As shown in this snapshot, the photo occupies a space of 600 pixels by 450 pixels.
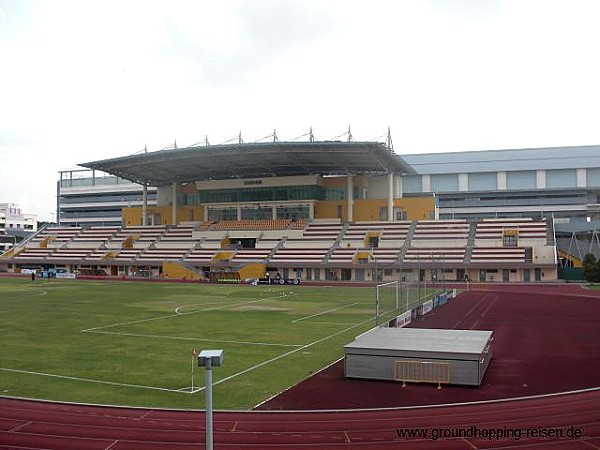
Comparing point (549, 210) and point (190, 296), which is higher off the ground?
point (549, 210)

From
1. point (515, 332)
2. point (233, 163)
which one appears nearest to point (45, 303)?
point (515, 332)

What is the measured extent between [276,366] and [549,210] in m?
115

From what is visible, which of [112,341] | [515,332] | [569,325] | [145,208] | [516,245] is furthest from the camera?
[145,208]

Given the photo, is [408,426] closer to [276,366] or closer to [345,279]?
[276,366]

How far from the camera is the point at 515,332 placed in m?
34.6

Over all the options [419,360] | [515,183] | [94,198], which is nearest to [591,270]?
[515,183]

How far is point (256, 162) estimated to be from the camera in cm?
9725

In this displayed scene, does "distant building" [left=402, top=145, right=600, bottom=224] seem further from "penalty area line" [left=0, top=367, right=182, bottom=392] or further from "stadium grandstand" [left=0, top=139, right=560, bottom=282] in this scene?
"penalty area line" [left=0, top=367, right=182, bottom=392]

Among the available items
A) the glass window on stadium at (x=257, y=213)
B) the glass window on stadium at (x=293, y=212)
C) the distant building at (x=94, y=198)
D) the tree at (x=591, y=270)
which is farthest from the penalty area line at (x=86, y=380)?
the distant building at (x=94, y=198)

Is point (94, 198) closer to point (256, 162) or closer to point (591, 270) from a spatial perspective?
point (256, 162)

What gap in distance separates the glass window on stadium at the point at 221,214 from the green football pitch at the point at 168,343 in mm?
53378

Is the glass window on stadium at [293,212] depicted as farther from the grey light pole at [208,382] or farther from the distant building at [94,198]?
the grey light pole at [208,382]

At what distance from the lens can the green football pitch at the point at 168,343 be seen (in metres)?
20.7

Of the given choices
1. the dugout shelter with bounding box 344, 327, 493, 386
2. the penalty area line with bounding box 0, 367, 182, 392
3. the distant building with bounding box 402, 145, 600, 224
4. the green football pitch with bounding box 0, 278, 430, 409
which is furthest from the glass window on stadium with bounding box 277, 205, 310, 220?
the penalty area line with bounding box 0, 367, 182, 392
